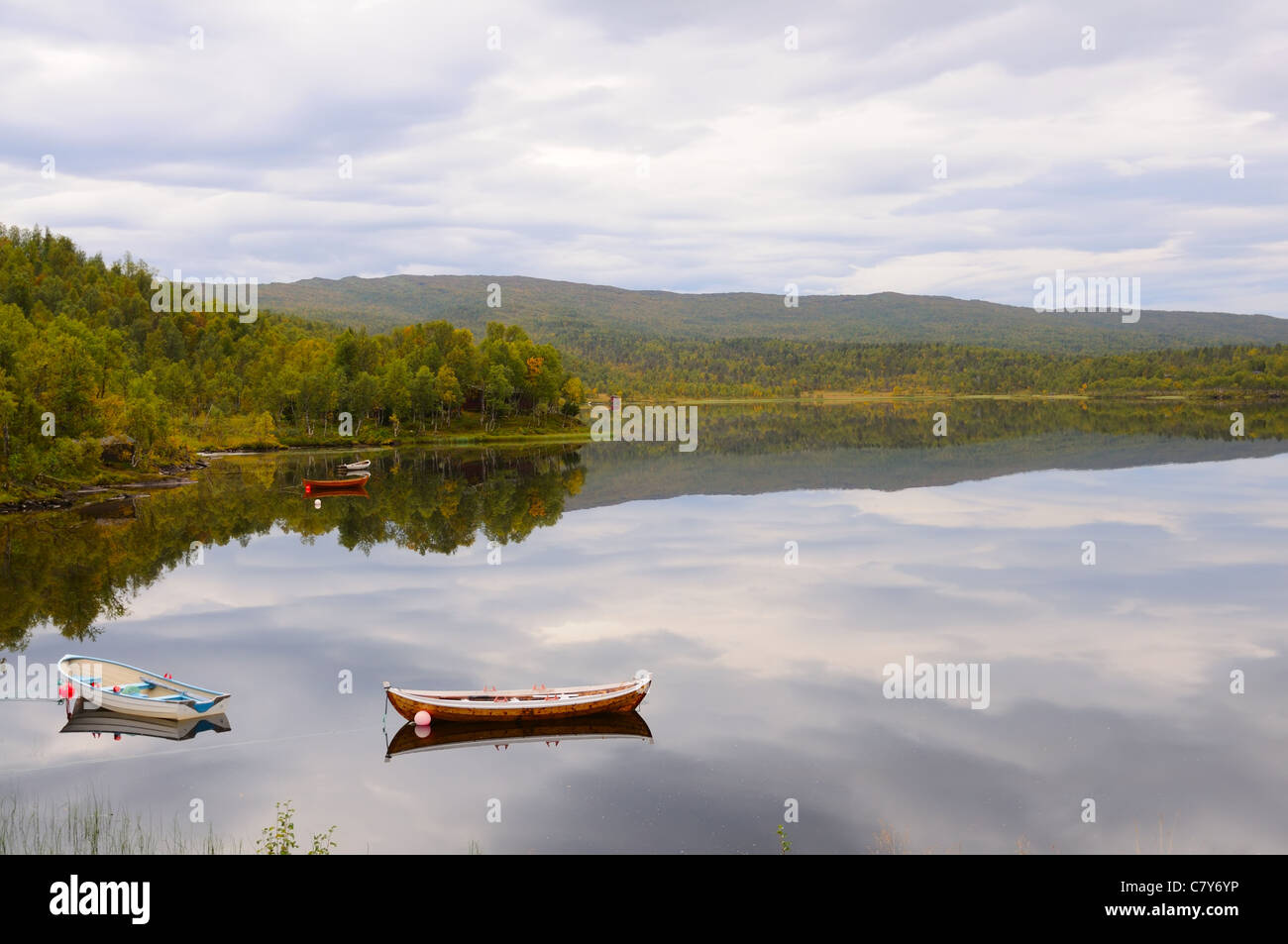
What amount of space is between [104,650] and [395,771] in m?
20.3

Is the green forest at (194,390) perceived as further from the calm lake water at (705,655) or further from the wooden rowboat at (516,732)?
the wooden rowboat at (516,732)

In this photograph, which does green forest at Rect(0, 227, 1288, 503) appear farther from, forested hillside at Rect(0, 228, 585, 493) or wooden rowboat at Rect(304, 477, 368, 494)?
wooden rowboat at Rect(304, 477, 368, 494)

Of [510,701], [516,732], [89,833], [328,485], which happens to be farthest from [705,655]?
[328,485]

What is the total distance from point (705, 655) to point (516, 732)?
11.4m

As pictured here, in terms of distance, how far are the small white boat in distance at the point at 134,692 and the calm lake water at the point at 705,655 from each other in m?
Result: 1.12

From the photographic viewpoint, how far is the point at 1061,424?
194 m

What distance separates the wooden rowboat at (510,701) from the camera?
31.7m

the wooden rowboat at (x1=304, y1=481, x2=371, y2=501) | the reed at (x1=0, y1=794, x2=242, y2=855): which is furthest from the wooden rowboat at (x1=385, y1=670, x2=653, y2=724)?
the wooden rowboat at (x1=304, y1=481, x2=371, y2=501)

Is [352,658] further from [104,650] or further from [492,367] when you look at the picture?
[492,367]

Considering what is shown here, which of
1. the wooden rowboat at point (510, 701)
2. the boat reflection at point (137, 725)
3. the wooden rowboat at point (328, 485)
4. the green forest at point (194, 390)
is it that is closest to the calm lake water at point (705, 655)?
the boat reflection at point (137, 725)

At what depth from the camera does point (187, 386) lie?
507 feet

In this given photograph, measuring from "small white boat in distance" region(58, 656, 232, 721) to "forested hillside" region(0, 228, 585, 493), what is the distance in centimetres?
5720

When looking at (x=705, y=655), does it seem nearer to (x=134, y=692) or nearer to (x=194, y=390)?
(x=134, y=692)
